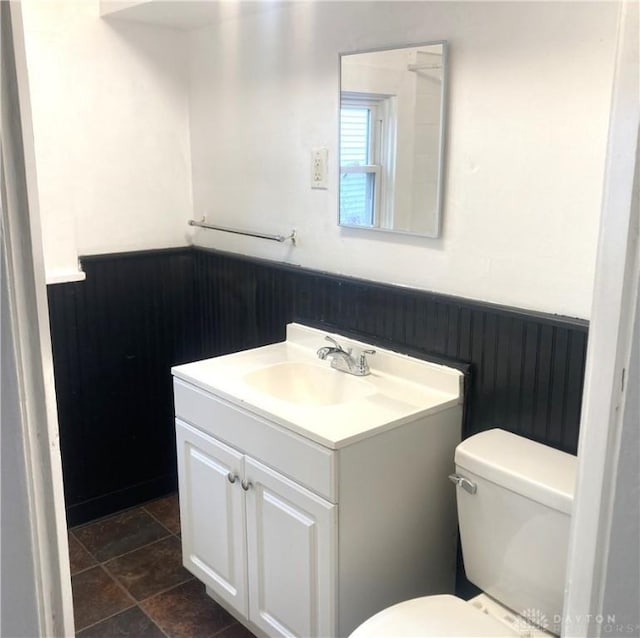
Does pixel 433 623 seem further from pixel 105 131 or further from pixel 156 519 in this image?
pixel 105 131

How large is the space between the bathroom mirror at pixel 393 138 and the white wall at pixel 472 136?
0.12 ft

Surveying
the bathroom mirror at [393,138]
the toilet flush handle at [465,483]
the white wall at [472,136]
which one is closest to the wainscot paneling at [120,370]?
the white wall at [472,136]

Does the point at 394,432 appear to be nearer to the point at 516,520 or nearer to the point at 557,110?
the point at 516,520

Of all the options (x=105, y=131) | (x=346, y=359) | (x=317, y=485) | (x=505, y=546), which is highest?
(x=105, y=131)

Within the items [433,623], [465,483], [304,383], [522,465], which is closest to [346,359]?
[304,383]

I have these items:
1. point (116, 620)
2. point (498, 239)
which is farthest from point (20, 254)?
point (116, 620)

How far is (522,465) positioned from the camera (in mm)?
1588

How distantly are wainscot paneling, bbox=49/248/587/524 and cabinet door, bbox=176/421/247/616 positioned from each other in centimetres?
56

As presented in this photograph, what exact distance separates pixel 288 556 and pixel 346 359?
2.00ft

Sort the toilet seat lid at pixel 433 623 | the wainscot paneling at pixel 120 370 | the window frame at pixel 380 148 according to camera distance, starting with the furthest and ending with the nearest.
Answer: the wainscot paneling at pixel 120 370 < the window frame at pixel 380 148 < the toilet seat lid at pixel 433 623

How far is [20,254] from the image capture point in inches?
22.5

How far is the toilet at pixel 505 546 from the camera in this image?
150 centimetres

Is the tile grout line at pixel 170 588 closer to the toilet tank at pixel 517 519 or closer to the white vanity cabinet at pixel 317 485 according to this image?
the white vanity cabinet at pixel 317 485

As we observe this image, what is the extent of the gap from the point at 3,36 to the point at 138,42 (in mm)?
2242
